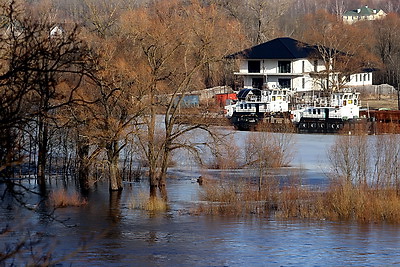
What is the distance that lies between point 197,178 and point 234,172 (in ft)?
5.78

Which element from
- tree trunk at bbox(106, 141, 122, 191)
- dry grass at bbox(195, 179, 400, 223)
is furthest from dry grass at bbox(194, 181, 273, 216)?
tree trunk at bbox(106, 141, 122, 191)

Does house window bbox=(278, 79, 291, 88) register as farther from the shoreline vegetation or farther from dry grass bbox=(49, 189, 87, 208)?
dry grass bbox=(49, 189, 87, 208)

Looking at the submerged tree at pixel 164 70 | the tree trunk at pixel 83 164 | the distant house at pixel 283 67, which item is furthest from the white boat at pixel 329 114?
the tree trunk at pixel 83 164

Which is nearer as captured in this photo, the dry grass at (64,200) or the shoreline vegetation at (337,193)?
the shoreline vegetation at (337,193)

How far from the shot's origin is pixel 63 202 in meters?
26.1

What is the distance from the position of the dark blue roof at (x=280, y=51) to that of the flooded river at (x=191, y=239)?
136 ft

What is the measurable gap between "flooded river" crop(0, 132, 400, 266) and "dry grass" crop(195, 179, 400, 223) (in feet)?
2.31

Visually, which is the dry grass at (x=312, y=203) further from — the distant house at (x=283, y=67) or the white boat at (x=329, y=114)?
the distant house at (x=283, y=67)

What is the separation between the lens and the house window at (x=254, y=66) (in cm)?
6775

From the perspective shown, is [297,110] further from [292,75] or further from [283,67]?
[283,67]

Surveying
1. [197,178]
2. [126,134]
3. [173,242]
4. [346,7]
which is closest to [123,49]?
[126,134]

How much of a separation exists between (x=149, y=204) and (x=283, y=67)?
43.5 m

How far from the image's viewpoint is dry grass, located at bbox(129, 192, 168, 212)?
2536 centimetres

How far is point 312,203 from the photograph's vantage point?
24.8 m
